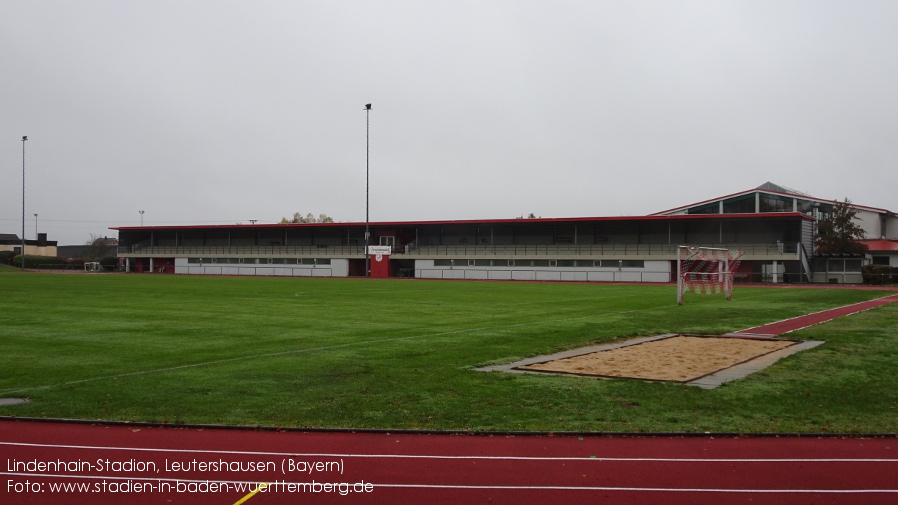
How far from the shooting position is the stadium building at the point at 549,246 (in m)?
70.1

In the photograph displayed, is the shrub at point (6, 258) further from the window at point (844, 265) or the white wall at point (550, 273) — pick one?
the window at point (844, 265)

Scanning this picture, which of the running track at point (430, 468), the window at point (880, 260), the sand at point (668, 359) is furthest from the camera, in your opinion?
the window at point (880, 260)

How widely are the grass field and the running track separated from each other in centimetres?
64

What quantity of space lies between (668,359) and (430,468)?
9.38m

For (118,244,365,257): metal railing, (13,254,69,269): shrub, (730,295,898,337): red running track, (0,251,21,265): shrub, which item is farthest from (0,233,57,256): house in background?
(730,295,898,337): red running track

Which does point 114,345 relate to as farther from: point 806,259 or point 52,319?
point 806,259

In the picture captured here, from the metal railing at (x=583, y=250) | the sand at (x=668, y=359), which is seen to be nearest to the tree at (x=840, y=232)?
the metal railing at (x=583, y=250)

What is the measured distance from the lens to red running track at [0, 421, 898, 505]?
6.83 m

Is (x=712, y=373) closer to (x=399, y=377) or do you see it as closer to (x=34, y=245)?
(x=399, y=377)

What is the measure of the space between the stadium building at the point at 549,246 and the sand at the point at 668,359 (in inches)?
2101

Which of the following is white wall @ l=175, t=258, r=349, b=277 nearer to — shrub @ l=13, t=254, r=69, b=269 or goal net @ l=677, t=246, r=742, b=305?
shrub @ l=13, t=254, r=69, b=269

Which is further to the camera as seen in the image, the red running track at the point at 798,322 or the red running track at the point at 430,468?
the red running track at the point at 798,322

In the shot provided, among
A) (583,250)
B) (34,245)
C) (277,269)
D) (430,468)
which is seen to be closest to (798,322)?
(430,468)

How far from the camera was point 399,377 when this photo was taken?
42.8 feet
